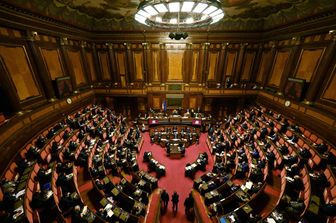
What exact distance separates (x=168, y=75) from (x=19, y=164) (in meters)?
12.3

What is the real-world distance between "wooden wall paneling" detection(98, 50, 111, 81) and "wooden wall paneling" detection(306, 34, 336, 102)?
1496cm

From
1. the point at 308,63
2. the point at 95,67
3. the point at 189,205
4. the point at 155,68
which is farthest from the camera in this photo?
the point at 155,68

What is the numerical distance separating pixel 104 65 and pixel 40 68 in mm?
6693

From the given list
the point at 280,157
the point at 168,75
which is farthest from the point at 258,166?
the point at 168,75

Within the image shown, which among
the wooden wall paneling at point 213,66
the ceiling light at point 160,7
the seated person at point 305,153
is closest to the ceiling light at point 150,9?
the ceiling light at point 160,7

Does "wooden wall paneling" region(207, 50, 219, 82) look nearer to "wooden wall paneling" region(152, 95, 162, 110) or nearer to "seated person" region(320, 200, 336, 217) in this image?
"wooden wall paneling" region(152, 95, 162, 110)

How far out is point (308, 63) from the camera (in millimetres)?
9625

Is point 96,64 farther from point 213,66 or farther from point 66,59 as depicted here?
point 213,66

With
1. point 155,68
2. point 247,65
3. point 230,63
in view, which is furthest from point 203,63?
point 155,68

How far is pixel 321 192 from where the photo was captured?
→ 5.68 m

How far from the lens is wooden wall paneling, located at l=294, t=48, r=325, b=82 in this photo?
9048 mm

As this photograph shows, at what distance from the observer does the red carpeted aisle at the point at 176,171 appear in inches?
292

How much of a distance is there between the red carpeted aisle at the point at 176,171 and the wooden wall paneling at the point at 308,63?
7.50 meters

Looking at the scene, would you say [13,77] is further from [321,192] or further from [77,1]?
[321,192]
